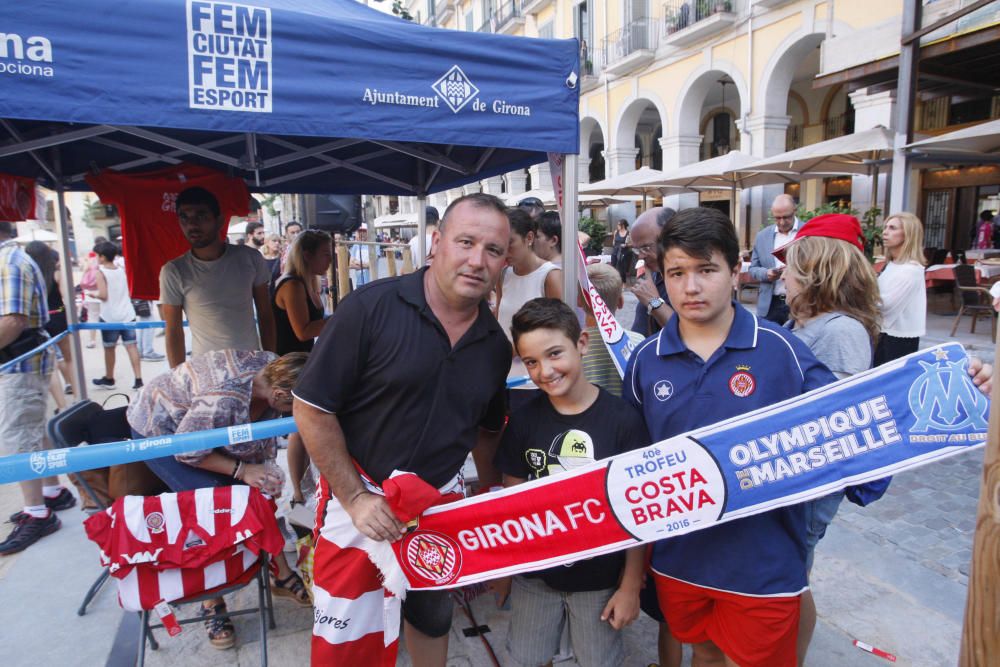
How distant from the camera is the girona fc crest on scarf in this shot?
2004 millimetres

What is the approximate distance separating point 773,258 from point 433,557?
5407 millimetres

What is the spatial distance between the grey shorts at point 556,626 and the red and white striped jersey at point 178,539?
1094 mm

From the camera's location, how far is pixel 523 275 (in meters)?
3.36

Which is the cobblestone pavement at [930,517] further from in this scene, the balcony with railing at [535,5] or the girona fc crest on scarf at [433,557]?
the balcony with railing at [535,5]

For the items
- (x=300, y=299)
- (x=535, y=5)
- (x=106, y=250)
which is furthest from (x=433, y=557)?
(x=535, y=5)

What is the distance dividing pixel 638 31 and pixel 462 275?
69.9 feet

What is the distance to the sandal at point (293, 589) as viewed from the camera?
2924mm

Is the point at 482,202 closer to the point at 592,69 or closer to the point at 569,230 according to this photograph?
the point at 569,230

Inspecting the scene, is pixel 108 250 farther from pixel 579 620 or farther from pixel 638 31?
pixel 638 31

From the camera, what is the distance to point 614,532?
191 centimetres

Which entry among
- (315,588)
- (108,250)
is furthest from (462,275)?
(108,250)

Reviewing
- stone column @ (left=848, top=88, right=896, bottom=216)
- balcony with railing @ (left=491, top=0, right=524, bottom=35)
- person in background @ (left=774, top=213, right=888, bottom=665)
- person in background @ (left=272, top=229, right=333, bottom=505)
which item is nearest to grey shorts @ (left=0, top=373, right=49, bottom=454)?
person in background @ (left=272, top=229, right=333, bottom=505)

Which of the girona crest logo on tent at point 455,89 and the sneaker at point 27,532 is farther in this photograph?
the sneaker at point 27,532

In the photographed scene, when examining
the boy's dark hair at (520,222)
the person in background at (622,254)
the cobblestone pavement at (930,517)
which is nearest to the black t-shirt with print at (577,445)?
the boy's dark hair at (520,222)
